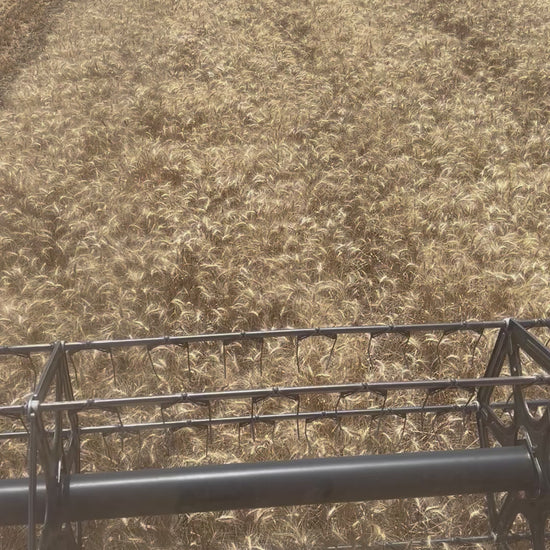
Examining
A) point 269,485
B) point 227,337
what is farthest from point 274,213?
point 269,485

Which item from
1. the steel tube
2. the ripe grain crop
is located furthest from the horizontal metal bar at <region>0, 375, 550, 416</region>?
the ripe grain crop

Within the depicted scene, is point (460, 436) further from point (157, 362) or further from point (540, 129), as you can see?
point (540, 129)

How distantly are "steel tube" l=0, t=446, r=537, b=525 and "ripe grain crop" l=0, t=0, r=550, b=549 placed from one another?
3.24 feet

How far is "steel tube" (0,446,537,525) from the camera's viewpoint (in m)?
1.93

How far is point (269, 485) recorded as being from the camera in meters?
1.95

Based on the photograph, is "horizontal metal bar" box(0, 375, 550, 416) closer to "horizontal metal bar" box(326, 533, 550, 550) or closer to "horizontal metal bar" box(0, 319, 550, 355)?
"horizontal metal bar" box(0, 319, 550, 355)

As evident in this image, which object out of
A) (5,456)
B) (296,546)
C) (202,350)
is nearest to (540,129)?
(202,350)

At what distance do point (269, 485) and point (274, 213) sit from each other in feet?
11.6

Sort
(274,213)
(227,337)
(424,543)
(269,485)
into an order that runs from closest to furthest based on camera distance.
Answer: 1. (269,485)
2. (227,337)
3. (424,543)
4. (274,213)

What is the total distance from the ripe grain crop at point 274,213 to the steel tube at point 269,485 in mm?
987

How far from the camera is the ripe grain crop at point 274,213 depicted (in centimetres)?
317

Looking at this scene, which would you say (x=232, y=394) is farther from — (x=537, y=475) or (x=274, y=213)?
(x=274, y=213)

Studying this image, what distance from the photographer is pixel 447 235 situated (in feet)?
15.8

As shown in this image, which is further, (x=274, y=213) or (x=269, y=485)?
(x=274, y=213)
